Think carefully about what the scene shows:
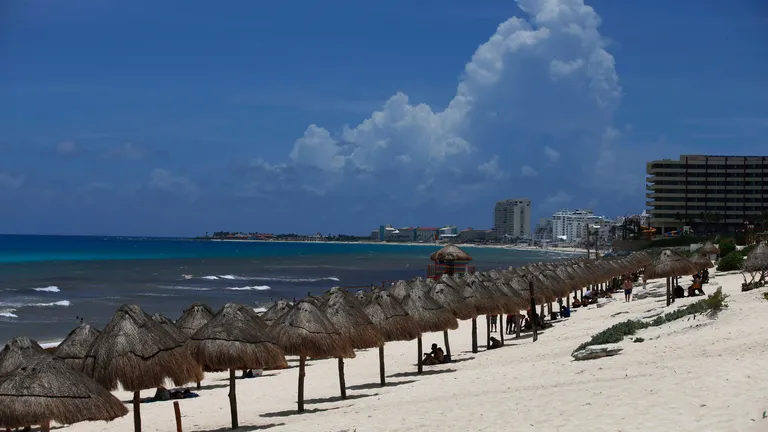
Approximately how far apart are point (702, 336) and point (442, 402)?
6.47 meters

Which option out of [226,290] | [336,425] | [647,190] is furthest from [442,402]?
[647,190]

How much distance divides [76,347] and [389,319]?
7438mm

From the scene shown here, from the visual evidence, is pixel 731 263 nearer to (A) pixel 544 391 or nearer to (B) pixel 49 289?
(A) pixel 544 391

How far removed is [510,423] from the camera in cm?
1112

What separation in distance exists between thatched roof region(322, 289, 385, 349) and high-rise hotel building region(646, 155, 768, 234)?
108m

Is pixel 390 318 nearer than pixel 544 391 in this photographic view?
No

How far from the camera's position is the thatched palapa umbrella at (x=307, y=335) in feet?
51.7

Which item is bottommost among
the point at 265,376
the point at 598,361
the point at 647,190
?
the point at 265,376

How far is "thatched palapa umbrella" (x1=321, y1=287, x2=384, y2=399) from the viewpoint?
17.0 meters

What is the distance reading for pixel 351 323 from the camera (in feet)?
56.4

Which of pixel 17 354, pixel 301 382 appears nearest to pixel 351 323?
pixel 301 382

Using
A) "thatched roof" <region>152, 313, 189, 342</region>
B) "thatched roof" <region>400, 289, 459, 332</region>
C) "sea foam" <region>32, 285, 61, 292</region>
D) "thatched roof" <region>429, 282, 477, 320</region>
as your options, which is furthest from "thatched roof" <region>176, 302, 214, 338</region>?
"sea foam" <region>32, 285, 61, 292</region>

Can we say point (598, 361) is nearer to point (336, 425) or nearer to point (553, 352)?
point (553, 352)

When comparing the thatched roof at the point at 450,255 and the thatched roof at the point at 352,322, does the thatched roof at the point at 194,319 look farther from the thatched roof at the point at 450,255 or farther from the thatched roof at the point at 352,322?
the thatched roof at the point at 450,255
